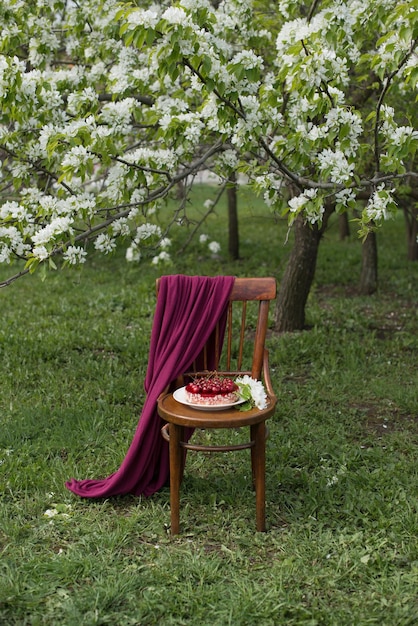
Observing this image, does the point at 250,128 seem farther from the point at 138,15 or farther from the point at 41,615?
the point at 41,615

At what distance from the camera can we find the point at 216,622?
2648 mm

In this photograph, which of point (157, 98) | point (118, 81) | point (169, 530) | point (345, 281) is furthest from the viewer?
point (345, 281)

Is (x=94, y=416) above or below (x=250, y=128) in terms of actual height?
below

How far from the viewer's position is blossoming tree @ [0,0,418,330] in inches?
141

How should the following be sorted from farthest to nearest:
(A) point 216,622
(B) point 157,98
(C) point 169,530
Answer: (B) point 157,98, (C) point 169,530, (A) point 216,622

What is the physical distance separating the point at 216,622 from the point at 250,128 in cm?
256

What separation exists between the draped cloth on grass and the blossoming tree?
0.69 metres

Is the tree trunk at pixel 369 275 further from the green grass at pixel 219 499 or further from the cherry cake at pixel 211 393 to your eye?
the cherry cake at pixel 211 393

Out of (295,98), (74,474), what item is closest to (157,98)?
(295,98)

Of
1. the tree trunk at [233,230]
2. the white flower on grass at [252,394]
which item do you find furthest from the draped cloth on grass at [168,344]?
the tree trunk at [233,230]

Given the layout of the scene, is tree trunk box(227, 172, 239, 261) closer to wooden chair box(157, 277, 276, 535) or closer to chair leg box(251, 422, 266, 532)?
wooden chair box(157, 277, 276, 535)

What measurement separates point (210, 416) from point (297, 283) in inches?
152

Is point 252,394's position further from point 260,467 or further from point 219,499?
point 219,499

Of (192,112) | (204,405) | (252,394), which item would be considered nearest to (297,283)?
(192,112)
